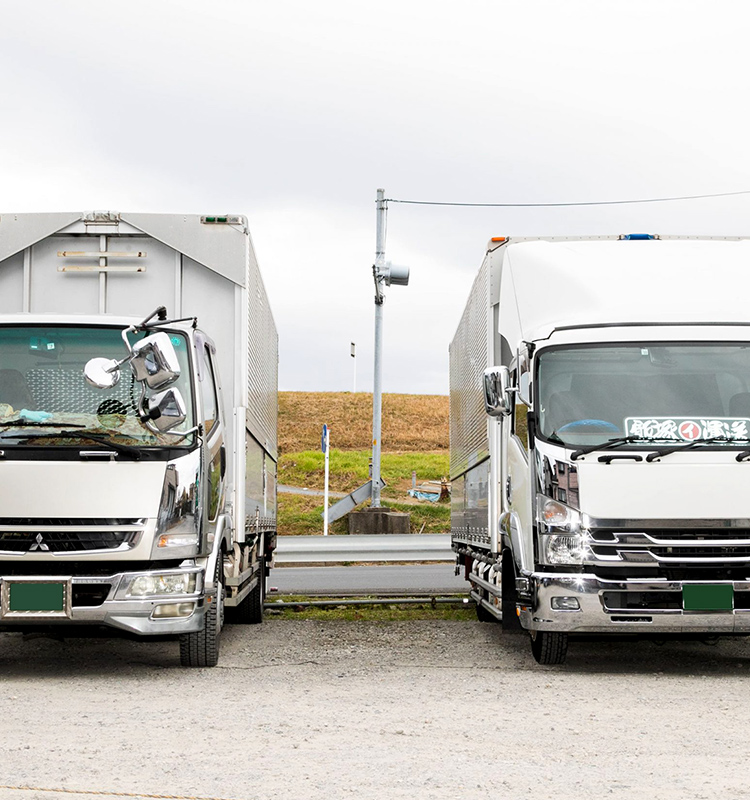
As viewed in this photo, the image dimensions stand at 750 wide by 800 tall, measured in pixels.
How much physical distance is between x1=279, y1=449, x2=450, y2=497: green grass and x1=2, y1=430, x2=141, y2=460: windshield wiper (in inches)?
989

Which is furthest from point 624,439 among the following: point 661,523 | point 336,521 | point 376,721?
point 336,521

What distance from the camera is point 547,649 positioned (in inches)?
351

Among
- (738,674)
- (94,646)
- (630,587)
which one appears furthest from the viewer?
(94,646)

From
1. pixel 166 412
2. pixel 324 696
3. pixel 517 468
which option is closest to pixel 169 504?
pixel 166 412

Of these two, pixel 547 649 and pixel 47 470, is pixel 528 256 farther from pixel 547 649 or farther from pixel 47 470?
pixel 47 470

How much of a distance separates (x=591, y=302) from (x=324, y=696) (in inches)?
146

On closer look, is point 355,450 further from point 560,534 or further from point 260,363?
point 560,534

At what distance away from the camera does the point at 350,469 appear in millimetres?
38375

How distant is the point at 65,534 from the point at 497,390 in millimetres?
3436

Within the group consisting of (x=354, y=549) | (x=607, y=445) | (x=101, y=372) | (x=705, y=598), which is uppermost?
(x=101, y=372)

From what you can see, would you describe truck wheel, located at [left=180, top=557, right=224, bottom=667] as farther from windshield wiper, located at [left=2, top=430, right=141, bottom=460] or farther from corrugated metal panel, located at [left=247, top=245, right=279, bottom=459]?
corrugated metal panel, located at [left=247, top=245, right=279, bottom=459]

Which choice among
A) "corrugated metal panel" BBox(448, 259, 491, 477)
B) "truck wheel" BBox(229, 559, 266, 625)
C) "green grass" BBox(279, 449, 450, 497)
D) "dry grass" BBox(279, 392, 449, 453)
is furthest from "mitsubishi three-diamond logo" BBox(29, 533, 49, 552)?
"dry grass" BBox(279, 392, 449, 453)

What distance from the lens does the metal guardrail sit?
16.4 m

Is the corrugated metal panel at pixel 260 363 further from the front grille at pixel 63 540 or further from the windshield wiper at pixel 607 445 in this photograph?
the windshield wiper at pixel 607 445
